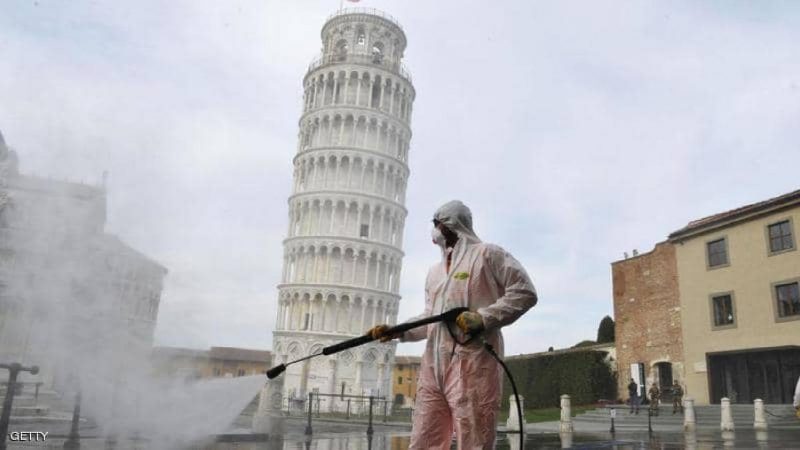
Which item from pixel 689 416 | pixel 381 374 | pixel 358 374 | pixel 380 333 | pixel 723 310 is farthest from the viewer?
pixel 381 374

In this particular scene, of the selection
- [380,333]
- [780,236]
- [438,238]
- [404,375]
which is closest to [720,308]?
[780,236]

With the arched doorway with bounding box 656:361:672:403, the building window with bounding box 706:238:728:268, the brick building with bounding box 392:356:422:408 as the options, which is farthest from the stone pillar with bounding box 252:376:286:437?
the brick building with bounding box 392:356:422:408

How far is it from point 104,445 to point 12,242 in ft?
14.8

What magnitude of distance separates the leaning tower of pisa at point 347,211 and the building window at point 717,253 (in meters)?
32.1

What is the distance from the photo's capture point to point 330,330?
178ft

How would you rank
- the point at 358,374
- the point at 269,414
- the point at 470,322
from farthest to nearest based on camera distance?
the point at 358,374
the point at 269,414
the point at 470,322

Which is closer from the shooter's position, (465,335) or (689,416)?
(465,335)

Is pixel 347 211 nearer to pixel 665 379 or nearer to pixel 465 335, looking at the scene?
pixel 665 379

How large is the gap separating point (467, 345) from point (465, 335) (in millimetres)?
66

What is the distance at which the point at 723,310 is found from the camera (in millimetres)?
27984

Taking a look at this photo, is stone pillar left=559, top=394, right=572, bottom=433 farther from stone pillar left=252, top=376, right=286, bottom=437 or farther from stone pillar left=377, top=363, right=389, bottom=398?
stone pillar left=377, top=363, right=389, bottom=398

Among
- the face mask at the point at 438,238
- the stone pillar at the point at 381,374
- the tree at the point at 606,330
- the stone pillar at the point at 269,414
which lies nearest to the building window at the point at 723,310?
the tree at the point at 606,330

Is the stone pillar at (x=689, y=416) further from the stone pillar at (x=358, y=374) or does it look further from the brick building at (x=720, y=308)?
the stone pillar at (x=358, y=374)

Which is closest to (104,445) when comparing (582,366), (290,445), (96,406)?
(96,406)
